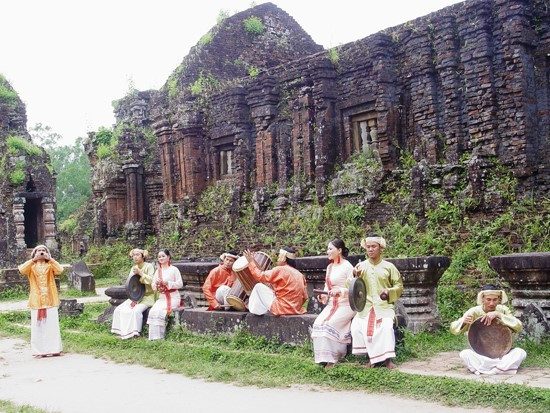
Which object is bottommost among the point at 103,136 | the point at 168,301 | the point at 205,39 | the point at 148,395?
the point at 148,395

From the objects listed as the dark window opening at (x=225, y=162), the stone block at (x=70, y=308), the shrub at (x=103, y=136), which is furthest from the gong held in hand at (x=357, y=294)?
the shrub at (x=103, y=136)

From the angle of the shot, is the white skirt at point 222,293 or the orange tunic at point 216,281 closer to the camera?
the white skirt at point 222,293

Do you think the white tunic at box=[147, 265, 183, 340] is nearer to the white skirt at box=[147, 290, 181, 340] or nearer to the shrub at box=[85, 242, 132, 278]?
the white skirt at box=[147, 290, 181, 340]

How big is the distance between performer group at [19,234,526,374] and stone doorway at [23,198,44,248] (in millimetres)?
16622

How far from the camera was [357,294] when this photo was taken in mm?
7180

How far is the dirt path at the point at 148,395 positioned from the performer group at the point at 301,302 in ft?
2.97

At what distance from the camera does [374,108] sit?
16.9 m

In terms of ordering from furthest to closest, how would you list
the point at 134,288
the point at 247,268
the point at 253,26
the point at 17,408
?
the point at 253,26, the point at 134,288, the point at 247,268, the point at 17,408

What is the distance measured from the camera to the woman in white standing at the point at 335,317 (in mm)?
7215

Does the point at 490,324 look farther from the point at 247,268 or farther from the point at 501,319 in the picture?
the point at 247,268

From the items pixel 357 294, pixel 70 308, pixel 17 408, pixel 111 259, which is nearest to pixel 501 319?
pixel 357 294

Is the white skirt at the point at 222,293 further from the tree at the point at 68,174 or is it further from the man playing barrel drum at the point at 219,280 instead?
the tree at the point at 68,174

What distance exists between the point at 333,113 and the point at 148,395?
39.6 ft

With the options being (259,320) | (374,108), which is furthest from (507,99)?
(259,320)
